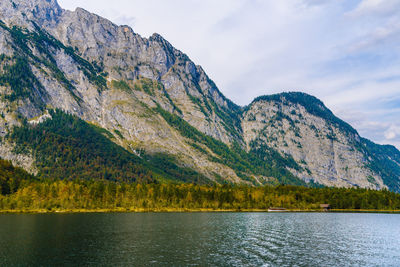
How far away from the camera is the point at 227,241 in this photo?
95562 mm

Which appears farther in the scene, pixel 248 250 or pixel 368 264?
pixel 248 250

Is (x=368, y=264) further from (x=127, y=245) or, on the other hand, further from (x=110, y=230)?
(x=110, y=230)

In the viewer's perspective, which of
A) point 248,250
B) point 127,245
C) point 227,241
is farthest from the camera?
point 227,241

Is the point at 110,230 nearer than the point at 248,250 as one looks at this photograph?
No

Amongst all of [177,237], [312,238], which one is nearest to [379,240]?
[312,238]

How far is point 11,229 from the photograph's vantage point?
370ft

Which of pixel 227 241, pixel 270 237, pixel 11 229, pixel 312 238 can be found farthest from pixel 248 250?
pixel 11 229

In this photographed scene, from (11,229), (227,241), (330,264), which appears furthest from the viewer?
(11,229)

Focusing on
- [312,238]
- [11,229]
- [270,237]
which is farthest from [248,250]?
[11,229]

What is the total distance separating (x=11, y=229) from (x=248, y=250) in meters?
83.2

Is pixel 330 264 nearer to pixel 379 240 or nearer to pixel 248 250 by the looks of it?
pixel 248 250

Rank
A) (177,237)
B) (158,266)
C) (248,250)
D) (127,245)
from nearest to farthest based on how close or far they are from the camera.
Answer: (158,266) → (248,250) → (127,245) → (177,237)

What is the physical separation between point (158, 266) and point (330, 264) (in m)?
35.3

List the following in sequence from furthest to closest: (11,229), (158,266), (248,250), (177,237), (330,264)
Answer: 1. (11,229)
2. (177,237)
3. (248,250)
4. (330,264)
5. (158,266)
